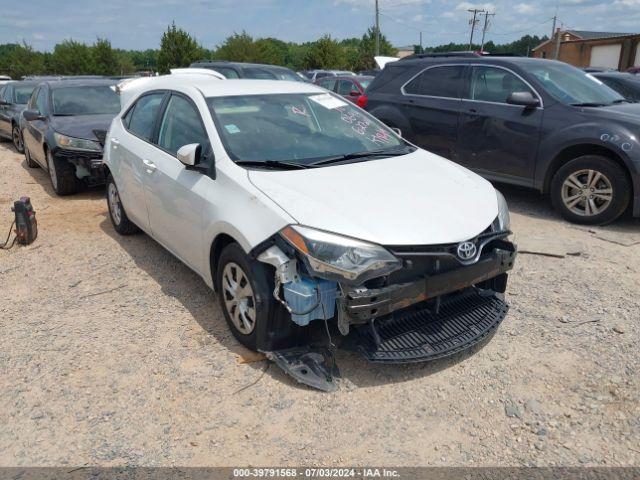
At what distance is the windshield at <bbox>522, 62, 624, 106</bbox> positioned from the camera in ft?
20.8

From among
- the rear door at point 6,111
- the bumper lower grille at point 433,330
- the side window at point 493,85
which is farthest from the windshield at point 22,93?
the bumper lower grille at point 433,330

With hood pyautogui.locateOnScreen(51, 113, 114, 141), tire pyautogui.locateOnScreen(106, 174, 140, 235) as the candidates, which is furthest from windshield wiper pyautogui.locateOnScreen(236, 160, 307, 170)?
hood pyautogui.locateOnScreen(51, 113, 114, 141)

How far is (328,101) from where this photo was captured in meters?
4.56

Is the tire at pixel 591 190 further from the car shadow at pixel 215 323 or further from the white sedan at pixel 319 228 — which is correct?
the car shadow at pixel 215 323

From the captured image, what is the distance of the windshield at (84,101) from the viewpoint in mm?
8242

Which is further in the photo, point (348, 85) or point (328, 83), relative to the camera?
point (328, 83)

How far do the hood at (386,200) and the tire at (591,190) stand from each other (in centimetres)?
269

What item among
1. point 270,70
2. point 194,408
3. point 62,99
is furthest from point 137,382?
point 270,70

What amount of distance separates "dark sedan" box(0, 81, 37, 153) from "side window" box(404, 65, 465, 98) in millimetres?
8783

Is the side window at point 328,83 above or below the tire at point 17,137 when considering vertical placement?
above

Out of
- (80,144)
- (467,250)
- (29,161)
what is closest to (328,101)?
(467,250)

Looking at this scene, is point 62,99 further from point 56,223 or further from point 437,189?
point 437,189

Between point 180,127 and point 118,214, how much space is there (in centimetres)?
185

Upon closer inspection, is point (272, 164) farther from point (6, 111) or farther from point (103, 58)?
point (103, 58)
